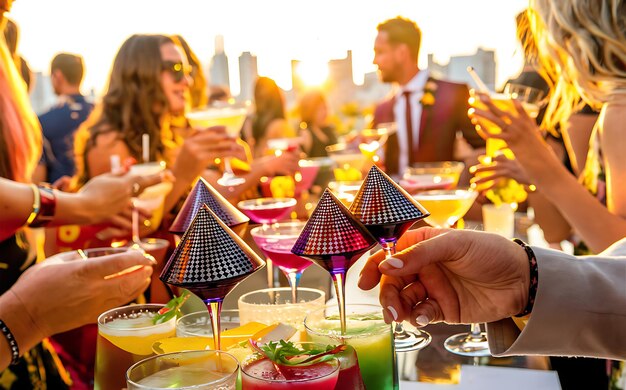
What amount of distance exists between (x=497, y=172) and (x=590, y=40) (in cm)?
64

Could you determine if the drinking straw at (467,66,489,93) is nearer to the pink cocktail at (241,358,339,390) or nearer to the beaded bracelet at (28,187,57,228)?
the beaded bracelet at (28,187,57,228)

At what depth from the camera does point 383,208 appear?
1089 mm

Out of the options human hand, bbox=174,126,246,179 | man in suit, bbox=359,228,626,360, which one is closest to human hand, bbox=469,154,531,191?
human hand, bbox=174,126,246,179

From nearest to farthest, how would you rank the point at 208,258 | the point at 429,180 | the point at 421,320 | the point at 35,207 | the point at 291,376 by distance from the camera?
the point at 291,376, the point at 208,258, the point at 421,320, the point at 35,207, the point at 429,180

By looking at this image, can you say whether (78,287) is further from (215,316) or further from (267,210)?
(267,210)

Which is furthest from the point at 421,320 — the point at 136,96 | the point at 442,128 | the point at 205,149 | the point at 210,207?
the point at 442,128

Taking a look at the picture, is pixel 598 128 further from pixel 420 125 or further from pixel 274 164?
pixel 420 125

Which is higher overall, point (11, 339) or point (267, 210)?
point (267, 210)

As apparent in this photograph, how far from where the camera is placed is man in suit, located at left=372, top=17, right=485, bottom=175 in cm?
534


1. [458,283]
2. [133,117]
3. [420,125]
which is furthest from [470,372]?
[420,125]

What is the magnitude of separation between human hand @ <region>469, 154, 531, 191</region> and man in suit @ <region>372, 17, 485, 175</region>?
2.76m

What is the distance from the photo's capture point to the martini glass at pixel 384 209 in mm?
1082

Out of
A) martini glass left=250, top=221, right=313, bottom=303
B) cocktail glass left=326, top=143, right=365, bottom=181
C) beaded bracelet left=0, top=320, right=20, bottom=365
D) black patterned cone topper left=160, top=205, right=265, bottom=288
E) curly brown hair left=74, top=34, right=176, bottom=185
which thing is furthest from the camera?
curly brown hair left=74, top=34, right=176, bottom=185

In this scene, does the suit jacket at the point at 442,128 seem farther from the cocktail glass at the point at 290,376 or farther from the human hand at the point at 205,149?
the cocktail glass at the point at 290,376
